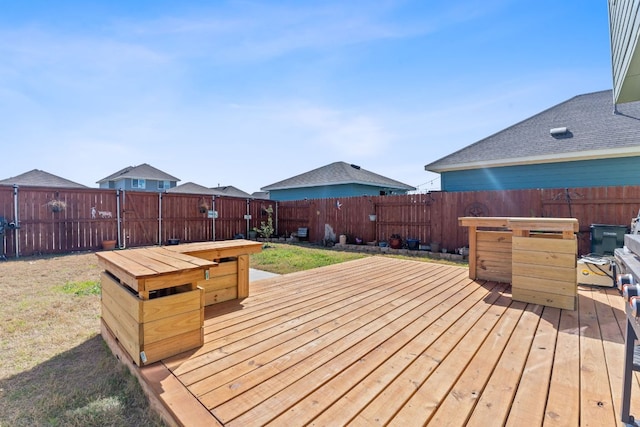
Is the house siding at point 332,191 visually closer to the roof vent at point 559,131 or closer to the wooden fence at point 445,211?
the wooden fence at point 445,211

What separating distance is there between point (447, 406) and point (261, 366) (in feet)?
3.45

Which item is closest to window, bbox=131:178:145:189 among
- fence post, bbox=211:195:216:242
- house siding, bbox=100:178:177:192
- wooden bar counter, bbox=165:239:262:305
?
house siding, bbox=100:178:177:192

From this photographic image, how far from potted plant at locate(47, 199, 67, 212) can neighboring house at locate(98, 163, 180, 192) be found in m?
14.9

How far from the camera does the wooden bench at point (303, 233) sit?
36.1 ft

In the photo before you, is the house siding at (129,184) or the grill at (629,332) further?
the house siding at (129,184)

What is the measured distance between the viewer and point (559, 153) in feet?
25.1

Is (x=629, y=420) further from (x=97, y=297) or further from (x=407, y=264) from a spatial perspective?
(x=97, y=297)

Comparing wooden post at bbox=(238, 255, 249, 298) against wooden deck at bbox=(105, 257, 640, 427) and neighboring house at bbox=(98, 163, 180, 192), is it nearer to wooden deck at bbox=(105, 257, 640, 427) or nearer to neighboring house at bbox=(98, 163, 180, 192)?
wooden deck at bbox=(105, 257, 640, 427)

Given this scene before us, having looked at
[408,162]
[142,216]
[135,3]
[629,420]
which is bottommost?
[629,420]

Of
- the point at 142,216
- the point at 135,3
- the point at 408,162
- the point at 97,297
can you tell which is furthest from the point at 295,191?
the point at 97,297

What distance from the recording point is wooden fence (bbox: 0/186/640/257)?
609 centimetres

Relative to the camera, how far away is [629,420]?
1147 millimetres

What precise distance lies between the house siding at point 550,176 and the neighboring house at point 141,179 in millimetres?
21537

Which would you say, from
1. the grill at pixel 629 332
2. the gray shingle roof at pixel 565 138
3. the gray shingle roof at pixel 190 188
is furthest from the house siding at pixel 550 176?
the gray shingle roof at pixel 190 188
